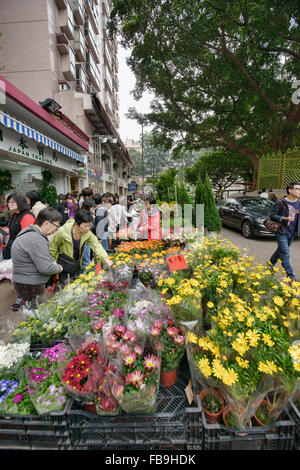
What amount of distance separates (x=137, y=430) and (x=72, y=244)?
2.19 meters

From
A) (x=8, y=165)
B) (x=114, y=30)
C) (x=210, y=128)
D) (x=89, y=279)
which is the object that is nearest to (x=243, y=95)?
(x=210, y=128)

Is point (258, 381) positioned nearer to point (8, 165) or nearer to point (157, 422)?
point (157, 422)

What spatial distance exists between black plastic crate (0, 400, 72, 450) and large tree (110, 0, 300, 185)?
11306mm

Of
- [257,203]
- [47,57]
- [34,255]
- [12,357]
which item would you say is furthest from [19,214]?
[47,57]

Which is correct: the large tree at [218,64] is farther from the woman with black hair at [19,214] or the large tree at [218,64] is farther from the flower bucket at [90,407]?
the flower bucket at [90,407]

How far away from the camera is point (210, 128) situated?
1496 cm

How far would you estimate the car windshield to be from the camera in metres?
8.37

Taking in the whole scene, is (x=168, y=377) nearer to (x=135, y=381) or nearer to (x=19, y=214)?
(x=135, y=381)

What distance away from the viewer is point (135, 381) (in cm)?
127

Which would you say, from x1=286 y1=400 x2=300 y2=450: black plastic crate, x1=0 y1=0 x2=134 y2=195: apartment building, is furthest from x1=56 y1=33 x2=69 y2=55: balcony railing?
x1=286 y1=400 x2=300 y2=450: black plastic crate

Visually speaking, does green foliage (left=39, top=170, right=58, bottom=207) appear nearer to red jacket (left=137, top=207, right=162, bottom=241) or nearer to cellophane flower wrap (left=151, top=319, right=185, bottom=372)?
red jacket (left=137, top=207, right=162, bottom=241)

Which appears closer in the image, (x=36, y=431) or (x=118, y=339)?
(x=36, y=431)

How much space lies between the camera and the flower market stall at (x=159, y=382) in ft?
4.06

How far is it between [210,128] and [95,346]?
1648 centimetres
